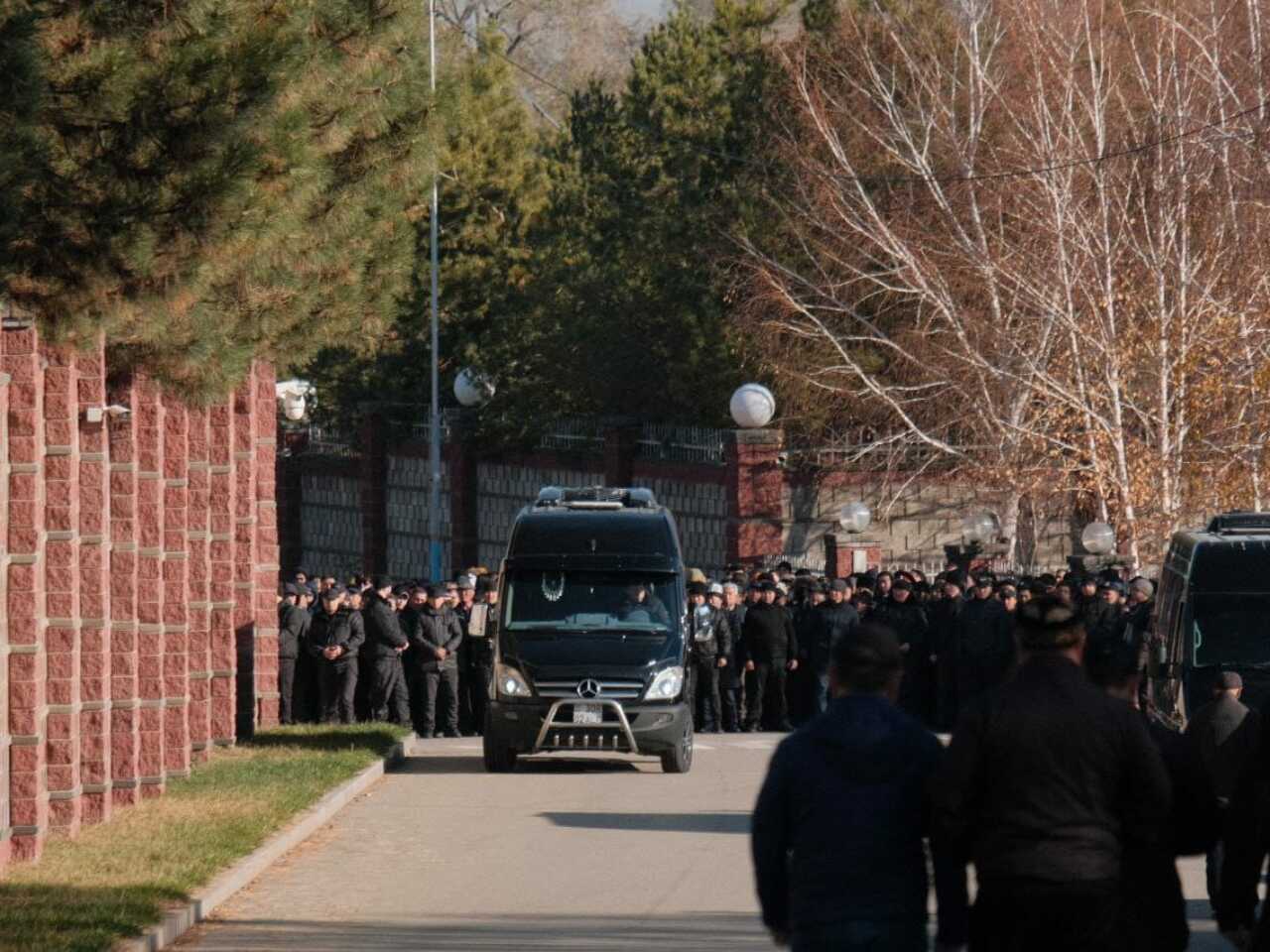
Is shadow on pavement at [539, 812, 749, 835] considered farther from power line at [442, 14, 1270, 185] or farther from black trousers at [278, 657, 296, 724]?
power line at [442, 14, 1270, 185]

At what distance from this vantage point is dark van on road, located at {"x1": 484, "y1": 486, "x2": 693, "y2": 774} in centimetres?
2452

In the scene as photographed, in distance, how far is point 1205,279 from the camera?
37.9 metres

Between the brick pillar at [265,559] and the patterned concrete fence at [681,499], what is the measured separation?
12.9 meters

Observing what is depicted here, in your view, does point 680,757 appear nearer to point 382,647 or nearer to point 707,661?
point 382,647

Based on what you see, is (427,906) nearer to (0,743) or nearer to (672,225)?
(0,743)

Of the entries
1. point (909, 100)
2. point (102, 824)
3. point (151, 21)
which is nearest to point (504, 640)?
point (102, 824)

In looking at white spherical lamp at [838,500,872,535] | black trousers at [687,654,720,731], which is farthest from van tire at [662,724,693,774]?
white spherical lamp at [838,500,872,535]

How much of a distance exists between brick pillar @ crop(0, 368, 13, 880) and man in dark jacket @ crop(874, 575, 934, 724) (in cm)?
1625

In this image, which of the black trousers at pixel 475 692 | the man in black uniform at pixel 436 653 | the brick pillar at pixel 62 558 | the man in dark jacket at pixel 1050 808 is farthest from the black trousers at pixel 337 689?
the man in dark jacket at pixel 1050 808

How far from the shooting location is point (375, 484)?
5525 centimetres

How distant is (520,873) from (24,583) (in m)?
3.73

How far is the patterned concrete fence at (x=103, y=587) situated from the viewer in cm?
1606

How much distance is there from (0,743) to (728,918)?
4.39m

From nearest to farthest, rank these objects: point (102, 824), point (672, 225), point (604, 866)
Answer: point (604, 866), point (102, 824), point (672, 225)
